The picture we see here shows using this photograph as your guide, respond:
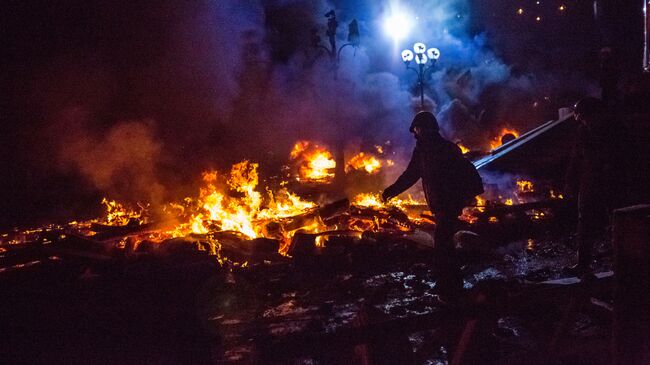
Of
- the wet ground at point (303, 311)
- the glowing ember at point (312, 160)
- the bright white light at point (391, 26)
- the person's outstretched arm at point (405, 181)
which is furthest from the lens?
the bright white light at point (391, 26)

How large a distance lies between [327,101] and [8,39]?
35.7 ft

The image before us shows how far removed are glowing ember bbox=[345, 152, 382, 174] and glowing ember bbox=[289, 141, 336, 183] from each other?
36.7 inches

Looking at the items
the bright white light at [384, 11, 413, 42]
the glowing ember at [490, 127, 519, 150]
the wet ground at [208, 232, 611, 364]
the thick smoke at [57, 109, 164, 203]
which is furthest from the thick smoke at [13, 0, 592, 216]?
the bright white light at [384, 11, 413, 42]

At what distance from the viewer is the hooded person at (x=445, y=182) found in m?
4.81

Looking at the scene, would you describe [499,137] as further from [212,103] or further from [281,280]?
[281,280]

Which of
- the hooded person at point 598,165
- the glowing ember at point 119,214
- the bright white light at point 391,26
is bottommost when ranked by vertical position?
the hooded person at point 598,165

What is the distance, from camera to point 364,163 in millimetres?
17750

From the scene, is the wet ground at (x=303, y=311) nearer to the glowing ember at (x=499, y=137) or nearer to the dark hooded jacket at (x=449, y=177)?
the dark hooded jacket at (x=449, y=177)

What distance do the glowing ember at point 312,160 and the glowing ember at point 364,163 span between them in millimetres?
932

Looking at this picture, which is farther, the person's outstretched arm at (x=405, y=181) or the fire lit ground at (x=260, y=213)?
the person's outstretched arm at (x=405, y=181)

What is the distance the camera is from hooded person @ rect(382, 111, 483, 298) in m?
4.81

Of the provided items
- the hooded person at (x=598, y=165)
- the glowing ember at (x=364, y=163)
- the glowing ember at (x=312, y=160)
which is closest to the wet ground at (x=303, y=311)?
the hooded person at (x=598, y=165)

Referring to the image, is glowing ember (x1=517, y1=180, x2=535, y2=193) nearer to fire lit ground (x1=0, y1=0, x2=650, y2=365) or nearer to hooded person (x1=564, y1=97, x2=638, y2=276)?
fire lit ground (x1=0, y1=0, x2=650, y2=365)

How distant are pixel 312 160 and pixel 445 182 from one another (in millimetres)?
13465
